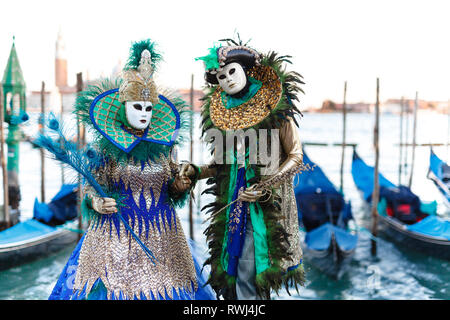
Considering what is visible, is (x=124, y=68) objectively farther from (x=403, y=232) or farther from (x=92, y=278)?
(x=403, y=232)

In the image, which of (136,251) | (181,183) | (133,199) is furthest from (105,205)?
(181,183)

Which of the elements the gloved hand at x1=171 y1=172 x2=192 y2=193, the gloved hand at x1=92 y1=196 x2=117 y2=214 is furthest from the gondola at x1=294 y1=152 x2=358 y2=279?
the gloved hand at x1=92 y1=196 x2=117 y2=214

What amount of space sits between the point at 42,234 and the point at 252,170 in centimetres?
632

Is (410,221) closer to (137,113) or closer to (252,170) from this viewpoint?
Answer: (252,170)

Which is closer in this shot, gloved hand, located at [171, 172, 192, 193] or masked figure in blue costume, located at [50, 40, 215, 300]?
masked figure in blue costume, located at [50, 40, 215, 300]

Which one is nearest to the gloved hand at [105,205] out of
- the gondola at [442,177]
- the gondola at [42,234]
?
the gondola at [442,177]

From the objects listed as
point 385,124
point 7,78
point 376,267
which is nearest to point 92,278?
point 376,267

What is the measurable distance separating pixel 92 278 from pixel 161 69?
1.27 metres

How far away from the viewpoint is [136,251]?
8.15ft

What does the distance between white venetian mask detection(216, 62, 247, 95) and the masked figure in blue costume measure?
412mm

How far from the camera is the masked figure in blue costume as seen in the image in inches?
96.1

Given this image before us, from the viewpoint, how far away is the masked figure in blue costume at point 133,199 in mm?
2441

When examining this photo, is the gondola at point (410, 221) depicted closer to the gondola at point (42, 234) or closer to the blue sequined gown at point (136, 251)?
the blue sequined gown at point (136, 251)

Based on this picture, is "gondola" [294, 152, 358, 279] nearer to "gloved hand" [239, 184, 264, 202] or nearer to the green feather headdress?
the green feather headdress
